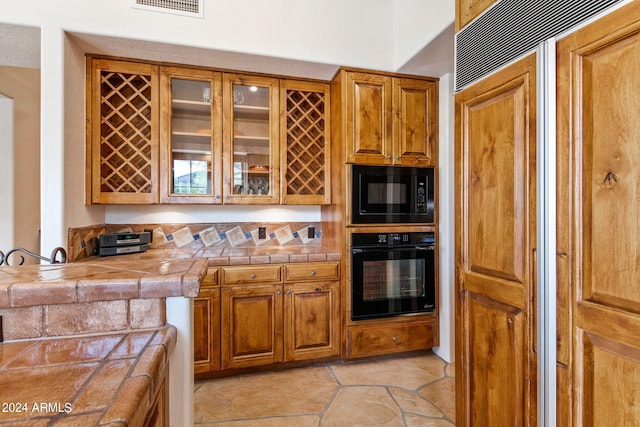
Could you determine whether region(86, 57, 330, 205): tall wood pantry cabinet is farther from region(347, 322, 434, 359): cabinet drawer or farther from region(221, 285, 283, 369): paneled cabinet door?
region(347, 322, 434, 359): cabinet drawer

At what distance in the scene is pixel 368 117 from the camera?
2.65m

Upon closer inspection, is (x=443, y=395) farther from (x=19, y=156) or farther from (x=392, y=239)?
(x=19, y=156)

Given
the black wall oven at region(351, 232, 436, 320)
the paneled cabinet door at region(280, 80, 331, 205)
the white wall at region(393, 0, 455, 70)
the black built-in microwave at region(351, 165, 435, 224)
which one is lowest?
the black wall oven at region(351, 232, 436, 320)

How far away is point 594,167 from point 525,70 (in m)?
0.44

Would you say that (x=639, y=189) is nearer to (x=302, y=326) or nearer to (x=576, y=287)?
(x=576, y=287)

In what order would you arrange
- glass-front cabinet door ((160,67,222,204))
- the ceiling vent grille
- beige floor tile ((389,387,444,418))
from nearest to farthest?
the ceiling vent grille
beige floor tile ((389,387,444,418))
glass-front cabinet door ((160,67,222,204))

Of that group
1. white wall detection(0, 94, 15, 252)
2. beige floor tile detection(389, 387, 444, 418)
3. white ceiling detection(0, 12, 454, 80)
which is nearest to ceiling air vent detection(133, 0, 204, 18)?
white ceiling detection(0, 12, 454, 80)

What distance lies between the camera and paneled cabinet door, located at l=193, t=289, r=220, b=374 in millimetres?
2377

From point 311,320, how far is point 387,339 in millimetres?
660

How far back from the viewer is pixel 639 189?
2.86ft

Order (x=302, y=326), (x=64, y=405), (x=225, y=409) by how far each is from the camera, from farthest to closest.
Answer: (x=302, y=326) → (x=225, y=409) → (x=64, y=405)

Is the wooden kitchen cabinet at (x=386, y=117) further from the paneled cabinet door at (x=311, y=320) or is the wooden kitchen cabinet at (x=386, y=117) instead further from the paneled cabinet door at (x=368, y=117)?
the paneled cabinet door at (x=311, y=320)

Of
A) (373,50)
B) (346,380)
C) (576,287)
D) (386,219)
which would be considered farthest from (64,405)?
(373,50)

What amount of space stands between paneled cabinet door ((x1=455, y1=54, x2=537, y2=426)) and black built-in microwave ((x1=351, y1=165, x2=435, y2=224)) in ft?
3.65
